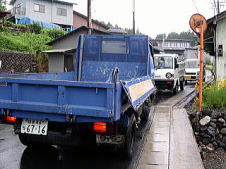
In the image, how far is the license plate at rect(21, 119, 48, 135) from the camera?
4055 millimetres

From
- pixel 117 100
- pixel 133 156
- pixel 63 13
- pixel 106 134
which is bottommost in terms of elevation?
pixel 133 156

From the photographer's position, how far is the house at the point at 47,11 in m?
37.2

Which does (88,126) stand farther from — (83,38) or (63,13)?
(63,13)

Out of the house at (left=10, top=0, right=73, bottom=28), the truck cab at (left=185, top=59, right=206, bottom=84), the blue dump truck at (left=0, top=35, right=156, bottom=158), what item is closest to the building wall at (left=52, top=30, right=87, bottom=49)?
the truck cab at (left=185, top=59, right=206, bottom=84)

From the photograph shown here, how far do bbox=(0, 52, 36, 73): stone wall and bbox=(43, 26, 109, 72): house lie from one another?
226 cm

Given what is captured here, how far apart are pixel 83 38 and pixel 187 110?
4.35 meters

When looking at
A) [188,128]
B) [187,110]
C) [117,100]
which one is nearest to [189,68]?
[187,110]

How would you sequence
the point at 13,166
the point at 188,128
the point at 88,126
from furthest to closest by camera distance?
the point at 188,128 < the point at 13,166 < the point at 88,126

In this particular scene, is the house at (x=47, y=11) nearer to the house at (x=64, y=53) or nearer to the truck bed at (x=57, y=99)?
the house at (x=64, y=53)

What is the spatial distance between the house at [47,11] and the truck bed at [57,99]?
35.0 meters

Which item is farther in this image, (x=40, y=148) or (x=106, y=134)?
(x=40, y=148)

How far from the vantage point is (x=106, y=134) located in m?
4.11

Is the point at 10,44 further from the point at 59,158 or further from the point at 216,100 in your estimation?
the point at 59,158

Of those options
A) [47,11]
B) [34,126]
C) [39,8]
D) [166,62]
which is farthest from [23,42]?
[47,11]
